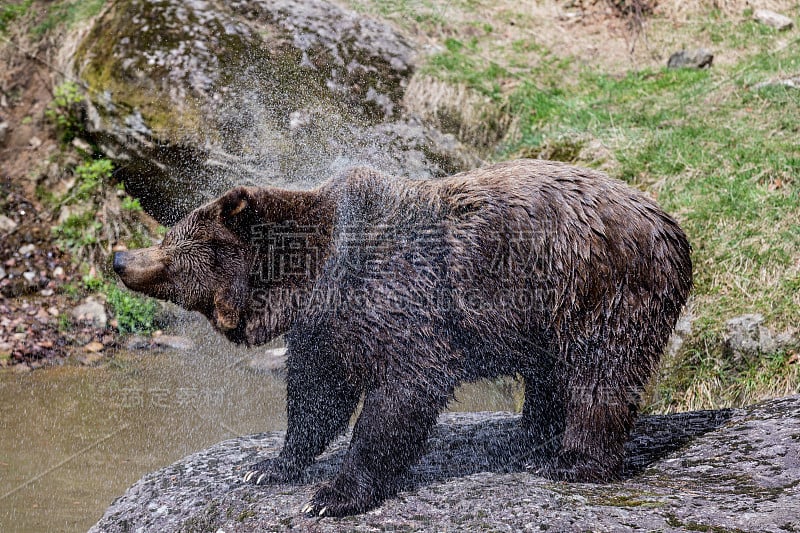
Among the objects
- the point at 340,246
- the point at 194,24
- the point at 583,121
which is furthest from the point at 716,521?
the point at 194,24

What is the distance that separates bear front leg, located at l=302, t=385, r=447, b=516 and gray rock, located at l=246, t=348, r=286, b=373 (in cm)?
460

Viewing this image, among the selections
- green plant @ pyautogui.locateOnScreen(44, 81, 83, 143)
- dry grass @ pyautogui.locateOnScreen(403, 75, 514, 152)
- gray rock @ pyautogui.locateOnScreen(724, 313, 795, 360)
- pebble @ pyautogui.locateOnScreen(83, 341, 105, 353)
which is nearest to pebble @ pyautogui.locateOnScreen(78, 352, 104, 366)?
pebble @ pyautogui.locateOnScreen(83, 341, 105, 353)

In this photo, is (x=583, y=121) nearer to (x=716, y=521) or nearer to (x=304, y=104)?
(x=304, y=104)

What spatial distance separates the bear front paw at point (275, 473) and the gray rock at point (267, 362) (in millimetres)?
3899

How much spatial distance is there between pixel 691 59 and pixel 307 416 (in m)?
8.33

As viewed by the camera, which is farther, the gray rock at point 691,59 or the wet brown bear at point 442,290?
the gray rock at point 691,59

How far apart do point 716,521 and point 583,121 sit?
657 centimetres

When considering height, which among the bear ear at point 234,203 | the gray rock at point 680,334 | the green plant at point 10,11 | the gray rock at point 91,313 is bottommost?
the gray rock at point 91,313

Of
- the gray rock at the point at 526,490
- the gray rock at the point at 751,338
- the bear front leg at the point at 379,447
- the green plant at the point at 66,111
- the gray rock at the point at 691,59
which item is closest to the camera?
the gray rock at the point at 526,490

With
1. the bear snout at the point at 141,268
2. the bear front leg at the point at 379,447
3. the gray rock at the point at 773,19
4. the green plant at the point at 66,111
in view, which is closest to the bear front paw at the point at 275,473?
the bear front leg at the point at 379,447

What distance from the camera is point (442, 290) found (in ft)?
13.0

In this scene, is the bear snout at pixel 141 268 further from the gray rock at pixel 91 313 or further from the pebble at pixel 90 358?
the gray rock at pixel 91 313

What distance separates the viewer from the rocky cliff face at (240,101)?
898 cm

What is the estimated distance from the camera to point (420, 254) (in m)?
4.00
